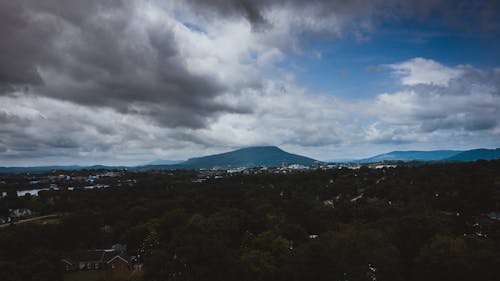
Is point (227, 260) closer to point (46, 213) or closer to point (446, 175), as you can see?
point (46, 213)

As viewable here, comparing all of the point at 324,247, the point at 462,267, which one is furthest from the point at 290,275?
the point at 462,267

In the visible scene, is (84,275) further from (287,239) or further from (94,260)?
(287,239)

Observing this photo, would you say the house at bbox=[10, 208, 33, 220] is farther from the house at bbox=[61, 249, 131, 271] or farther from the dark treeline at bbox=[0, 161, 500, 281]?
the house at bbox=[61, 249, 131, 271]

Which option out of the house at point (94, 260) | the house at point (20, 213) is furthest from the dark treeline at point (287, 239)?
the house at point (94, 260)

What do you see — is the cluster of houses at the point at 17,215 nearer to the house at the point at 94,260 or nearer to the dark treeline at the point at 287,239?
the dark treeline at the point at 287,239

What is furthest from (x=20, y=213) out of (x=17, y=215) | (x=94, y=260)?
(x=94, y=260)

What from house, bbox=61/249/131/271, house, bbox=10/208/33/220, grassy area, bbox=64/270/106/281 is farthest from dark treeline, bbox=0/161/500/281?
grassy area, bbox=64/270/106/281
